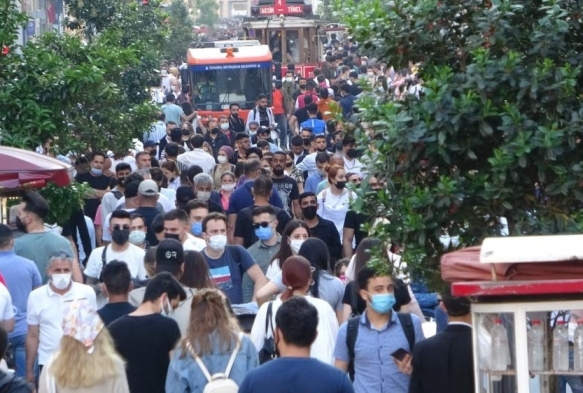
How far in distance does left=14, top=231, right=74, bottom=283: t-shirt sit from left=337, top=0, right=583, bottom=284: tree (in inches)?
162

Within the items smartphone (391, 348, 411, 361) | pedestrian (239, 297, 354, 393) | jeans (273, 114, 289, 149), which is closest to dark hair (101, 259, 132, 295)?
smartphone (391, 348, 411, 361)

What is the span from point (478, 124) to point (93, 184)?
10.1m

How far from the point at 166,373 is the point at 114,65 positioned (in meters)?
6.79

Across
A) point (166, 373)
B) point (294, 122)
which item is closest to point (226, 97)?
point (294, 122)

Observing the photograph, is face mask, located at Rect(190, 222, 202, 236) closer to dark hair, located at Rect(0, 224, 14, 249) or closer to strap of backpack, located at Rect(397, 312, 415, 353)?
dark hair, located at Rect(0, 224, 14, 249)

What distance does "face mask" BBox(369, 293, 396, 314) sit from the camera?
7.94m

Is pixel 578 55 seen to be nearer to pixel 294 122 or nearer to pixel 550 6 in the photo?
pixel 550 6

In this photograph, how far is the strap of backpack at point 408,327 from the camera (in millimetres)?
7945

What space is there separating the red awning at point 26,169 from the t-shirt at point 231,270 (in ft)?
4.39

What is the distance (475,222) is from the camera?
6816 millimetres

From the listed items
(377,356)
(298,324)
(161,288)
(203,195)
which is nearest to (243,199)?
(203,195)

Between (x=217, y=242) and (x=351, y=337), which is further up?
(x=351, y=337)

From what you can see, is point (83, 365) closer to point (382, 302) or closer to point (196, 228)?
point (382, 302)

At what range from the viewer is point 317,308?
847 cm
